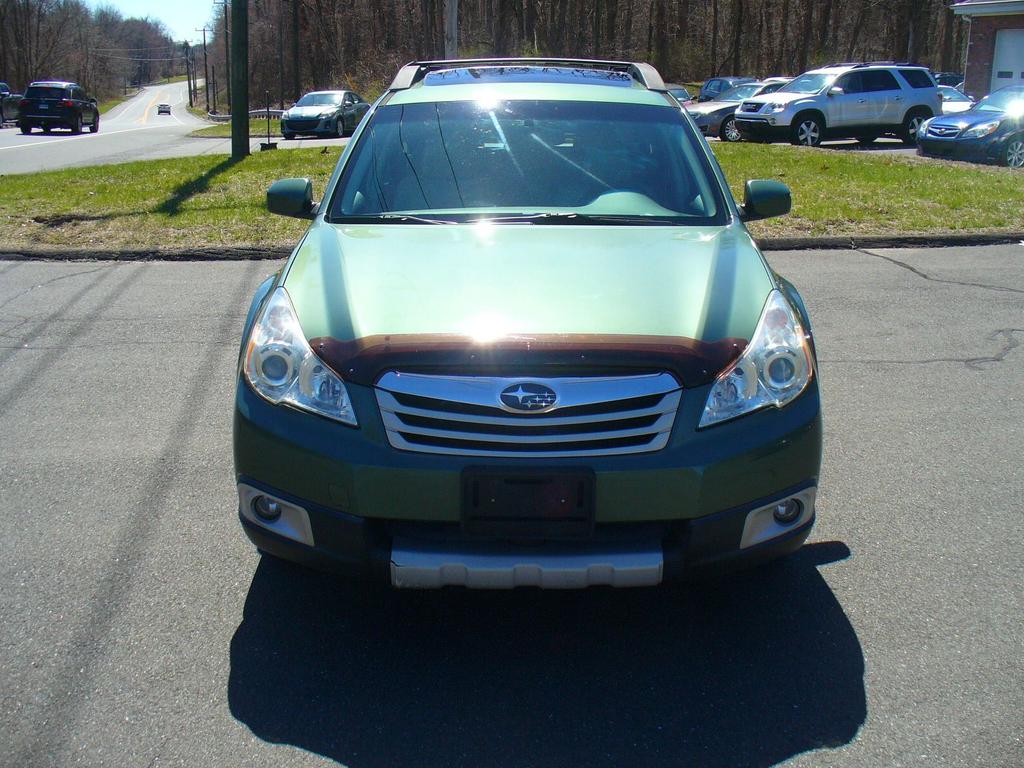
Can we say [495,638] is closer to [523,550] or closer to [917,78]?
[523,550]

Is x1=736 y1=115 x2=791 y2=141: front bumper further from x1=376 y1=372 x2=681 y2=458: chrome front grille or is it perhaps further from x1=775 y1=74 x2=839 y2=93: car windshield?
x1=376 y1=372 x2=681 y2=458: chrome front grille

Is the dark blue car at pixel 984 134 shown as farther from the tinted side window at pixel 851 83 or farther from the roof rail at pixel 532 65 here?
the roof rail at pixel 532 65

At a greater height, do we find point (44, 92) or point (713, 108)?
point (44, 92)

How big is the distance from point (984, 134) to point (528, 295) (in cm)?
1662

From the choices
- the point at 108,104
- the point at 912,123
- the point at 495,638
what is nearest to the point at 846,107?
the point at 912,123

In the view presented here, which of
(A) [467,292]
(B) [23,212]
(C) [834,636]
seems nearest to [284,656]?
(A) [467,292]

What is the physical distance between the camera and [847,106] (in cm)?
2133

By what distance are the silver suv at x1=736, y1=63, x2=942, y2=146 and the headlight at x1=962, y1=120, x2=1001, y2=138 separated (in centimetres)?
351

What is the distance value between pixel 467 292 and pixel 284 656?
1.27 meters

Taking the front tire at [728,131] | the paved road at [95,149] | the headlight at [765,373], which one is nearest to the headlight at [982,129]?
the front tire at [728,131]

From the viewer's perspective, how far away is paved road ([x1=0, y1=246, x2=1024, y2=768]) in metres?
2.76

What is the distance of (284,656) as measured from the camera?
3180mm

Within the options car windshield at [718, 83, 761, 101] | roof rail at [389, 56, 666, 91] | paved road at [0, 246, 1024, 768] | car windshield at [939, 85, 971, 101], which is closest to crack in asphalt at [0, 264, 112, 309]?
paved road at [0, 246, 1024, 768]

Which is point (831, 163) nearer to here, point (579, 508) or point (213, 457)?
point (213, 457)
